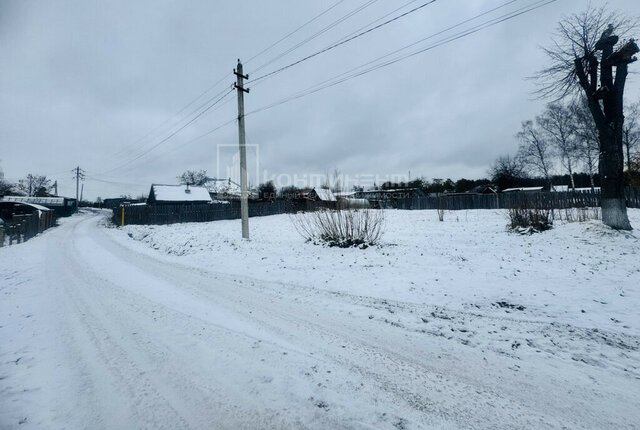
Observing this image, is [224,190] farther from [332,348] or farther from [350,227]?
[332,348]

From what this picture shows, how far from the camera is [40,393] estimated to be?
2.05 metres

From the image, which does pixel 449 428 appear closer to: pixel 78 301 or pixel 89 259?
pixel 78 301

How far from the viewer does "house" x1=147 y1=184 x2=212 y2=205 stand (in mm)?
35753

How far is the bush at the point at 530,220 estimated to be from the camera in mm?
9406

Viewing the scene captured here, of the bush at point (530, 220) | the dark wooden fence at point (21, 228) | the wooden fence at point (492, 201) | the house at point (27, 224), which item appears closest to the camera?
the bush at point (530, 220)

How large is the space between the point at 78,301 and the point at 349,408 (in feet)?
16.3

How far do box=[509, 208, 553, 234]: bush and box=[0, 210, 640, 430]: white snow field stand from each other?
363cm

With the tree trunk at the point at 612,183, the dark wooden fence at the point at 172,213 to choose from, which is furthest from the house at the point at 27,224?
the tree trunk at the point at 612,183

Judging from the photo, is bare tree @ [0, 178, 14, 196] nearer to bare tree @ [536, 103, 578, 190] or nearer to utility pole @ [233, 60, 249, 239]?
utility pole @ [233, 60, 249, 239]

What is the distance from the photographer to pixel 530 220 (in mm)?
9719

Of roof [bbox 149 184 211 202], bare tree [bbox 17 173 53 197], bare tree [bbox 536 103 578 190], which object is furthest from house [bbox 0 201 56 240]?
bare tree [bbox 17 173 53 197]

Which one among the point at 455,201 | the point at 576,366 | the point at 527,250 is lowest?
the point at 576,366

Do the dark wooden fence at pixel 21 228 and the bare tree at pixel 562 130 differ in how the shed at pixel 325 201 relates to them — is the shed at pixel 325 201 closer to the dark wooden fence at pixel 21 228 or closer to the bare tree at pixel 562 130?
the dark wooden fence at pixel 21 228

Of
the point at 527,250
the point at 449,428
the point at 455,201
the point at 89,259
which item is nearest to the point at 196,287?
the point at 449,428
